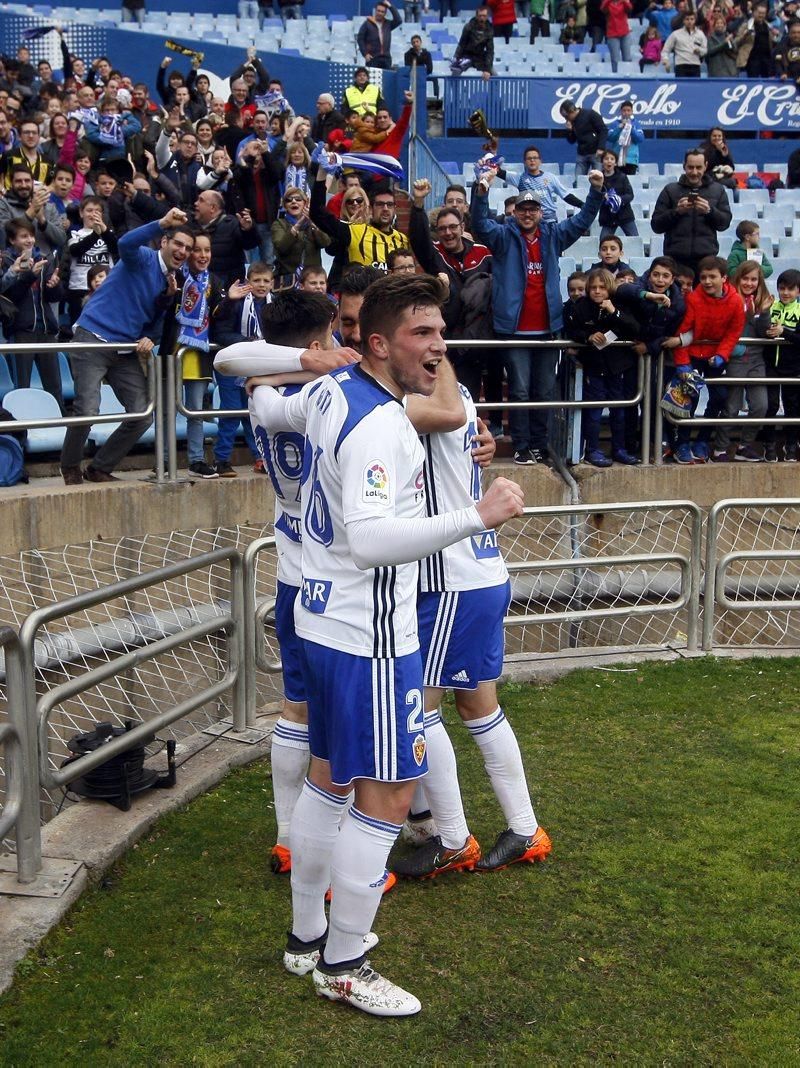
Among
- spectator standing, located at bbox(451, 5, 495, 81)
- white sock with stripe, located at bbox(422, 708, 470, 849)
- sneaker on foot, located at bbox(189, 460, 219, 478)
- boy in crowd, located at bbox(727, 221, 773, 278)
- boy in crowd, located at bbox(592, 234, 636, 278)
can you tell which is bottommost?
white sock with stripe, located at bbox(422, 708, 470, 849)

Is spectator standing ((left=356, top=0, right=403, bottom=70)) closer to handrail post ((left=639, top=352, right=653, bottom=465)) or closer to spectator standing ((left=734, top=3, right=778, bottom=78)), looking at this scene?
spectator standing ((left=734, top=3, right=778, bottom=78))

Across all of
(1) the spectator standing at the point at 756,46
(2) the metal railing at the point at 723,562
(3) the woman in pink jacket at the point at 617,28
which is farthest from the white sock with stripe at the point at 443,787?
(3) the woman in pink jacket at the point at 617,28

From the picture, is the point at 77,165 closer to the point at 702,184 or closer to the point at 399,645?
the point at 702,184

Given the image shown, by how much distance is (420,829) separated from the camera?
4910 mm

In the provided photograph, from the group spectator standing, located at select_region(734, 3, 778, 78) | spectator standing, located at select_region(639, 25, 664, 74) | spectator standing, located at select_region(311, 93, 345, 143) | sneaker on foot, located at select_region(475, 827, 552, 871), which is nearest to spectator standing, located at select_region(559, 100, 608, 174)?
spectator standing, located at select_region(311, 93, 345, 143)

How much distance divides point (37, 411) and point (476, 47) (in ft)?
41.8

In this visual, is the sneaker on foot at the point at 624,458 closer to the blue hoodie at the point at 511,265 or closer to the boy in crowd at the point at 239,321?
the blue hoodie at the point at 511,265

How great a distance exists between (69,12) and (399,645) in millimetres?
19466

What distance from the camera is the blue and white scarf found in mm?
8279

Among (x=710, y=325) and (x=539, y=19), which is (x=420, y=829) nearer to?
(x=710, y=325)

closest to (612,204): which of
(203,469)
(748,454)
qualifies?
(748,454)

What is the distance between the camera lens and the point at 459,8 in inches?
876

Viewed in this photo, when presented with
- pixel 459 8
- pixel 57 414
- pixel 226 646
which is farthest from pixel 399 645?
pixel 459 8

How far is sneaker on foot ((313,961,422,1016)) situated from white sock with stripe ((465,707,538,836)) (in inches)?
43.5
